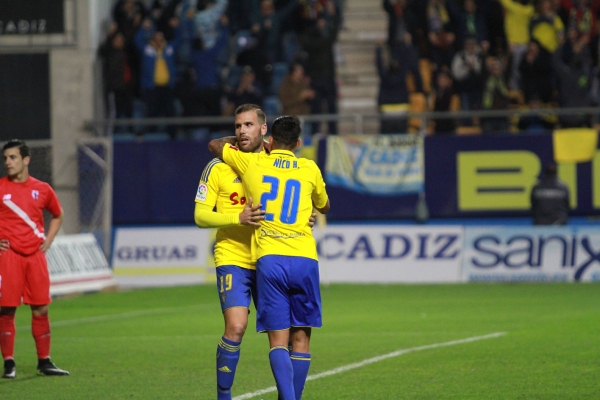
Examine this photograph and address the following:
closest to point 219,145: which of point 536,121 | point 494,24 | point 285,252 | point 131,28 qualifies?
point 285,252

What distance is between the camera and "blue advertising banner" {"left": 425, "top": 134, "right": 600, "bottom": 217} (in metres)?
21.7

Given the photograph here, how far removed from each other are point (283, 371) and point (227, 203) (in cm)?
134

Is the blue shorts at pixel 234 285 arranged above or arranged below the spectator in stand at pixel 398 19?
below

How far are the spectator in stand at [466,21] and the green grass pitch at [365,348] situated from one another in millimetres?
6725

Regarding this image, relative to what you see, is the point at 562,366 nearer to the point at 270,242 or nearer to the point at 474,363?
the point at 474,363

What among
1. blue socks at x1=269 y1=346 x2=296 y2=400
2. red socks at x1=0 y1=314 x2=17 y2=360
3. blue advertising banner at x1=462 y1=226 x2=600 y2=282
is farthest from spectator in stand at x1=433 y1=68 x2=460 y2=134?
blue socks at x1=269 y1=346 x2=296 y2=400

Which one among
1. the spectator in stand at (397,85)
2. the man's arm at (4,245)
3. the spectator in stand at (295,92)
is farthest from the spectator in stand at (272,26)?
the man's arm at (4,245)

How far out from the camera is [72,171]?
76.3ft

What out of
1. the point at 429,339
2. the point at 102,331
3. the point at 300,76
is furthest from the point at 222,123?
the point at 429,339

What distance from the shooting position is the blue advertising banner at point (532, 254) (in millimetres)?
19609

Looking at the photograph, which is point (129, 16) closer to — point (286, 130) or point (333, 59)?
point (333, 59)

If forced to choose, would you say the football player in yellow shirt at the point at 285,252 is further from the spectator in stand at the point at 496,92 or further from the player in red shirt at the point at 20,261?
the spectator in stand at the point at 496,92

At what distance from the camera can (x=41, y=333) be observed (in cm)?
974

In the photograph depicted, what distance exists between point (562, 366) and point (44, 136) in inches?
652
